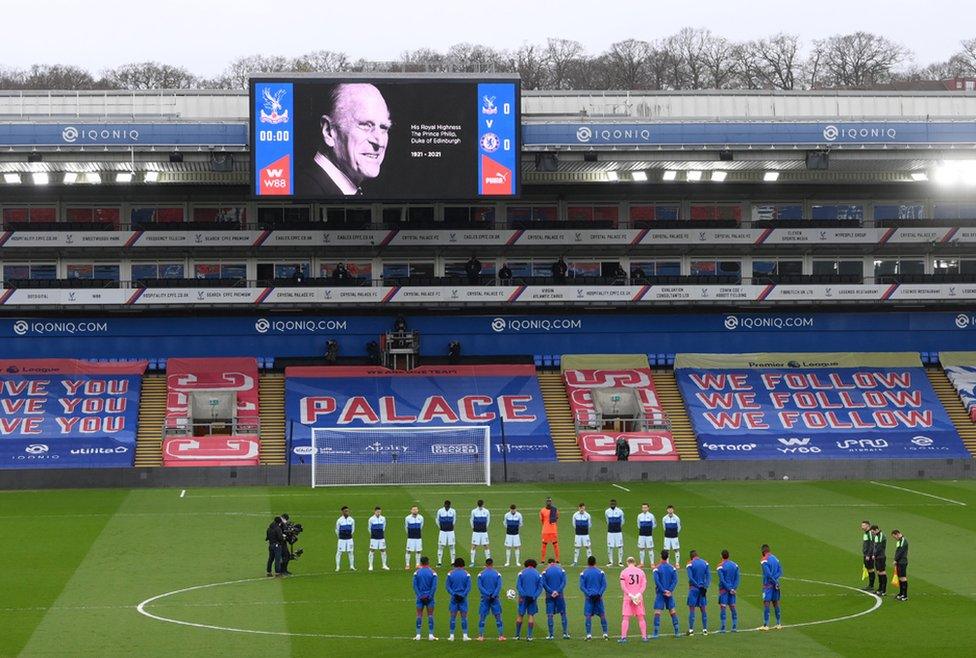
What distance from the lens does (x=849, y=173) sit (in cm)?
6775

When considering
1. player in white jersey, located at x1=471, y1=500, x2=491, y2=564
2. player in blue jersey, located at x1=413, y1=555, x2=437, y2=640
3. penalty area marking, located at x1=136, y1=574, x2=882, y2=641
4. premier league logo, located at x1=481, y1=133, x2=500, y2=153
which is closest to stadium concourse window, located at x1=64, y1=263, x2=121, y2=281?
premier league logo, located at x1=481, y1=133, x2=500, y2=153

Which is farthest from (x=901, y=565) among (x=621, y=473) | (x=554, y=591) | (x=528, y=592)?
(x=621, y=473)

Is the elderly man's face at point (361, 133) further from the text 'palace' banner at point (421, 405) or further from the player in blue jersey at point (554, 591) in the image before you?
the player in blue jersey at point (554, 591)

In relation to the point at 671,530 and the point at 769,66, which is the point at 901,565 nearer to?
the point at 671,530

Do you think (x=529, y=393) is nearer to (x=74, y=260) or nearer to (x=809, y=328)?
(x=809, y=328)

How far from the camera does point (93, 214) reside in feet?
221

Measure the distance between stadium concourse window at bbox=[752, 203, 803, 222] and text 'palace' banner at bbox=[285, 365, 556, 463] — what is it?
14.5 metres

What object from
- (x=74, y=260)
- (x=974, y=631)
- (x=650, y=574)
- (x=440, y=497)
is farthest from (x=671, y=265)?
(x=974, y=631)

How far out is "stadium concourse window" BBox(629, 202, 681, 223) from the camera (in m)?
69.6

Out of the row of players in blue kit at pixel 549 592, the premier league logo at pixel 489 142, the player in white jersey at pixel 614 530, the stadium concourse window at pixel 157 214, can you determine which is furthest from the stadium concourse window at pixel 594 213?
the row of players in blue kit at pixel 549 592

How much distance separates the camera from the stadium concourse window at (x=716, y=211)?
2741 inches

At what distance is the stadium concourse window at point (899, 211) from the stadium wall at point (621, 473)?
16.8 m

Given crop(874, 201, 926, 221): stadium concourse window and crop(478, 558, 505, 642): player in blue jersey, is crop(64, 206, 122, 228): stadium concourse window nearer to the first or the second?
crop(874, 201, 926, 221): stadium concourse window

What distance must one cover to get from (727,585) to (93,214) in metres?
48.0
